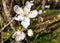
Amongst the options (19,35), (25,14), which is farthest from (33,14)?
(19,35)

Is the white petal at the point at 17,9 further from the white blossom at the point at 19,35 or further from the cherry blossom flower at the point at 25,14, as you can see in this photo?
the white blossom at the point at 19,35

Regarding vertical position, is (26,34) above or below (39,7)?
below

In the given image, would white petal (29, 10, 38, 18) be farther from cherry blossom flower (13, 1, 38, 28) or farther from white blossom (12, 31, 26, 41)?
white blossom (12, 31, 26, 41)

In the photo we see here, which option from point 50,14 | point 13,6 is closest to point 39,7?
point 50,14

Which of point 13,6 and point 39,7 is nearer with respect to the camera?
point 13,6

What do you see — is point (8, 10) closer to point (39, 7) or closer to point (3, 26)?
point (3, 26)

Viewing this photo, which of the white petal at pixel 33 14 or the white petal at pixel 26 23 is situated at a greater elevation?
the white petal at pixel 33 14

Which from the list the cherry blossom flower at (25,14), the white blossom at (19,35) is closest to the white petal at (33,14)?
the cherry blossom flower at (25,14)

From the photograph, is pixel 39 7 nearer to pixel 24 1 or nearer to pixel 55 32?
pixel 24 1
